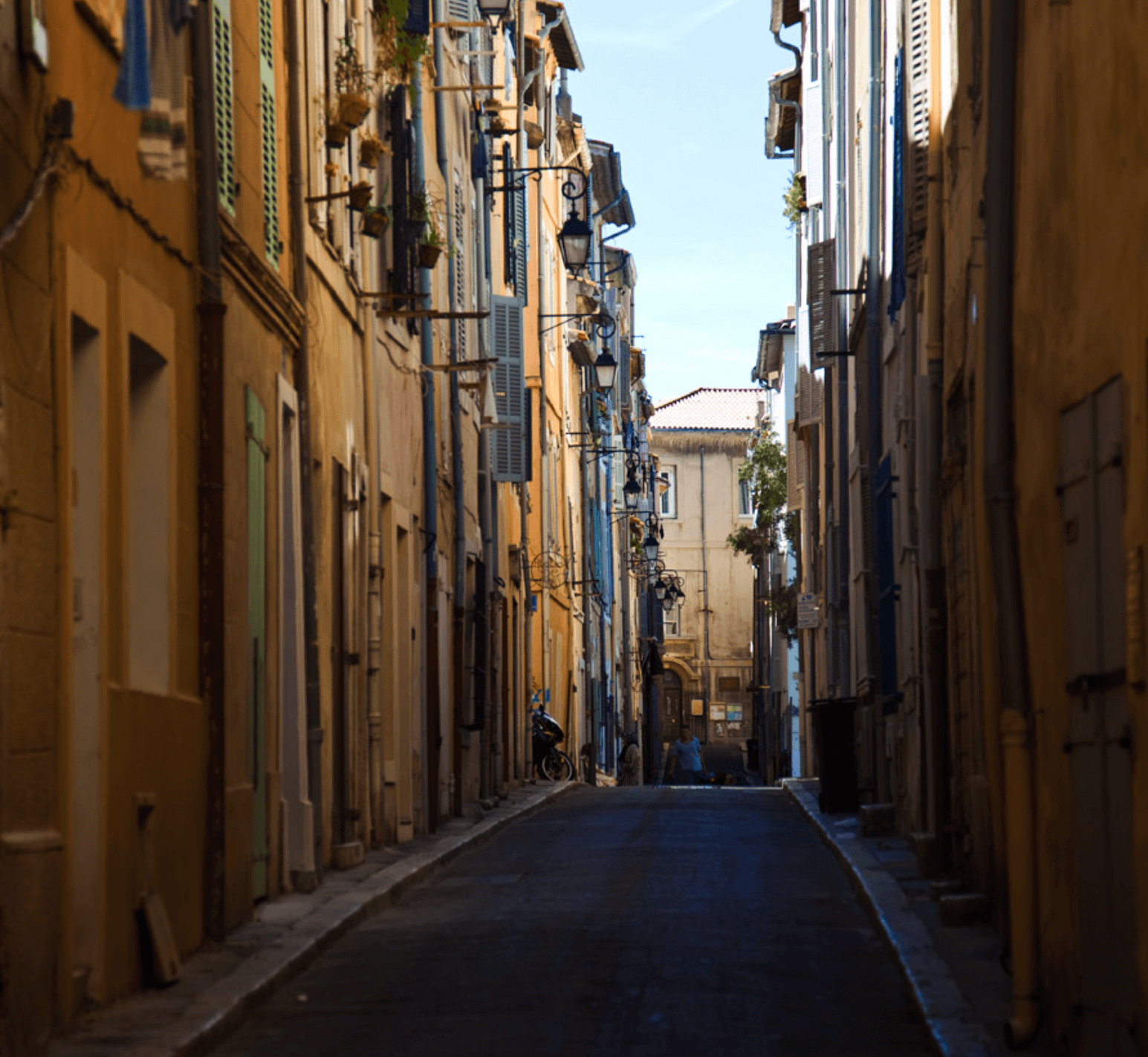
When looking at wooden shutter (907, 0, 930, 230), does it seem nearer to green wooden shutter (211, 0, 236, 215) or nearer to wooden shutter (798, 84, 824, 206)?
green wooden shutter (211, 0, 236, 215)

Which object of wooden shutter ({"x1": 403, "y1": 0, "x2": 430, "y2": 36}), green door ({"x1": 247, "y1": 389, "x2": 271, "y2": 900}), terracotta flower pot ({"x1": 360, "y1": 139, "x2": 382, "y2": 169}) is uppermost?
wooden shutter ({"x1": 403, "y1": 0, "x2": 430, "y2": 36})

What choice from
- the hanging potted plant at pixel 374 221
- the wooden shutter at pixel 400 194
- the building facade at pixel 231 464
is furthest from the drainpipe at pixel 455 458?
the hanging potted plant at pixel 374 221

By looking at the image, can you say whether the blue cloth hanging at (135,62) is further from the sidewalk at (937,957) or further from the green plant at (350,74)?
the green plant at (350,74)

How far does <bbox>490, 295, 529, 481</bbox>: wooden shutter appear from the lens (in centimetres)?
2638

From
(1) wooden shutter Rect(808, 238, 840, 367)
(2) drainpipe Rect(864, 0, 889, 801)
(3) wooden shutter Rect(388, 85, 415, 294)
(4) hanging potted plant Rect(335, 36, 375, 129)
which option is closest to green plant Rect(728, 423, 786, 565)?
(1) wooden shutter Rect(808, 238, 840, 367)

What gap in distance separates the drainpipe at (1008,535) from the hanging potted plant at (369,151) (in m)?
8.57

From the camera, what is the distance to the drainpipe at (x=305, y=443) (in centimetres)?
1382

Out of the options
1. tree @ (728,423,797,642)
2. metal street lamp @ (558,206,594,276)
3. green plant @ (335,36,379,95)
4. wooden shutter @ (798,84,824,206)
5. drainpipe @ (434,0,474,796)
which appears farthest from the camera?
tree @ (728,423,797,642)

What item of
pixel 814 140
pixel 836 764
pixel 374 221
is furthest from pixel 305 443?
pixel 814 140

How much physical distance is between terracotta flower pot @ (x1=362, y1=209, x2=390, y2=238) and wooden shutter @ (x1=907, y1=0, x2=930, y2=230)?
13.8ft

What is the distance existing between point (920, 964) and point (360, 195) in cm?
794

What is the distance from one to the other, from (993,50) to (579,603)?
3722 centimetres

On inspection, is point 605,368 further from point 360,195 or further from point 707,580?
point 707,580

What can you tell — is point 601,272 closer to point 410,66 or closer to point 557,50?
point 557,50
